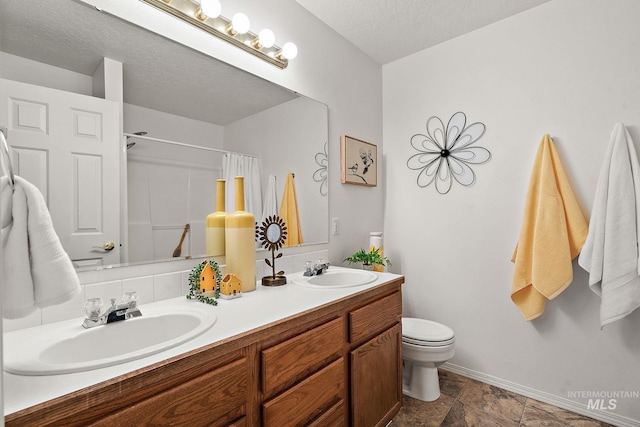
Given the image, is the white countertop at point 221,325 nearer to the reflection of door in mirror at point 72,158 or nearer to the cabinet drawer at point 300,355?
the cabinet drawer at point 300,355

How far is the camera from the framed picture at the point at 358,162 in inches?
89.6

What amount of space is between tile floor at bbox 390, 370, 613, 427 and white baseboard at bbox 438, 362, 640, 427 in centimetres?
3

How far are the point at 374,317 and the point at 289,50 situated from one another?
1524 mm

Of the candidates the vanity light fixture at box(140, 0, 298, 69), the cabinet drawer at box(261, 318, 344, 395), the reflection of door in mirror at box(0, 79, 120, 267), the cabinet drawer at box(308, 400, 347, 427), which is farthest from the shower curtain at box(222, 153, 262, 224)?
the cabinet drawer at box(308, 400, 347, 427)

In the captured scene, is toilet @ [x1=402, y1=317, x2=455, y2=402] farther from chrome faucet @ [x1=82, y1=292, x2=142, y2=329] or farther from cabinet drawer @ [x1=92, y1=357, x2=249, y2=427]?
chrome faucet @ [x1=82, y1=292, x2=142, y2=329]

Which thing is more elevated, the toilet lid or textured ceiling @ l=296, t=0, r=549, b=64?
textured ceiling @ l=296, t=0, r=549, b=64

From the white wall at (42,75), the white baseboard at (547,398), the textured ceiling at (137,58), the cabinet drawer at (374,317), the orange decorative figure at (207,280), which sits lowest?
the white baseboard at (547,398)

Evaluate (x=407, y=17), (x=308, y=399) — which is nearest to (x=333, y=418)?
(x=308, y=399)

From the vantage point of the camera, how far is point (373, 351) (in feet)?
5.06

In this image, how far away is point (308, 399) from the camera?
46.2 inches

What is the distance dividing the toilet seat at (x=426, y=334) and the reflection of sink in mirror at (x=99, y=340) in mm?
1332

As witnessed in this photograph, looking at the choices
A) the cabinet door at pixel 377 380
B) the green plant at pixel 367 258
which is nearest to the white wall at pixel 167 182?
the cabinet door at pixel 377 380

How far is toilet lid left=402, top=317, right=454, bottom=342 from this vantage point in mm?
1937

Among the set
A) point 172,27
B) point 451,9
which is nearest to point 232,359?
point 172,27
